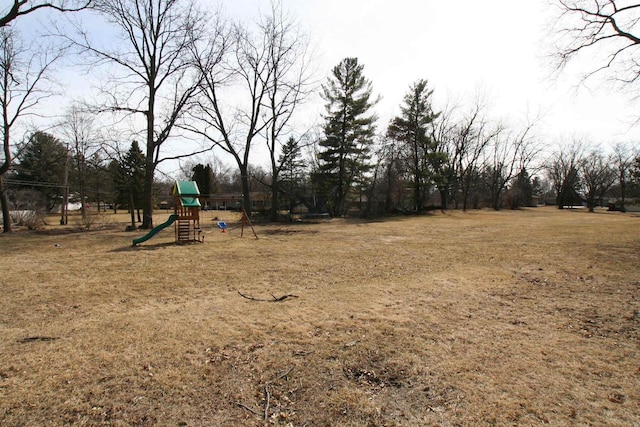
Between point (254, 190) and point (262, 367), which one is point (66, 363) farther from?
point (254, 190)

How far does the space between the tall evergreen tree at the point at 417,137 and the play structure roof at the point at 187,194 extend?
2345 cm

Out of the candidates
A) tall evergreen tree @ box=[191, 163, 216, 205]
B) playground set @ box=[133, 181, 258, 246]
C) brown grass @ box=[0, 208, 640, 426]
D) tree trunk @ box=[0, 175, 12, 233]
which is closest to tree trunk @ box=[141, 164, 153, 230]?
playground set @ box=[133, 181, 258, 246]

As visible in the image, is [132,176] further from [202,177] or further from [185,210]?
[202,177]

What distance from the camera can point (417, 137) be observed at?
3250cm

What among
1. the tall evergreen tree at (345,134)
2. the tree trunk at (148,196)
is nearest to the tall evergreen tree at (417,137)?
the tall evergreen tree at (345,134)

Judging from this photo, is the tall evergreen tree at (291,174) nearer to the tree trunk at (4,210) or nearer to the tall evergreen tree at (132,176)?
the tall evergreen tree at (132,176)

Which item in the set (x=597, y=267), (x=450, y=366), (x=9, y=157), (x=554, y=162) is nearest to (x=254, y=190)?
(x=9, y=157)

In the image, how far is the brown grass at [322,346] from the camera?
275 centimetres

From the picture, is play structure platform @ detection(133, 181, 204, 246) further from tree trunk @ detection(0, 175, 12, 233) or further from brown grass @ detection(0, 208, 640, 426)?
tree trunk @ detection(0, 175, 12, 233)

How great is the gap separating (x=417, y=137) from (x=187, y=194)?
Result: 997 inches

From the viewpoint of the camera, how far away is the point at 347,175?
2952 cm

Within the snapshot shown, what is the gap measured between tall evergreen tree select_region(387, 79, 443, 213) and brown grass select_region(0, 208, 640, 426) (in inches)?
984

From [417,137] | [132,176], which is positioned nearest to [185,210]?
[132,176]

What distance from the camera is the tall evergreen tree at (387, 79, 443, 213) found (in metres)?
32.4
